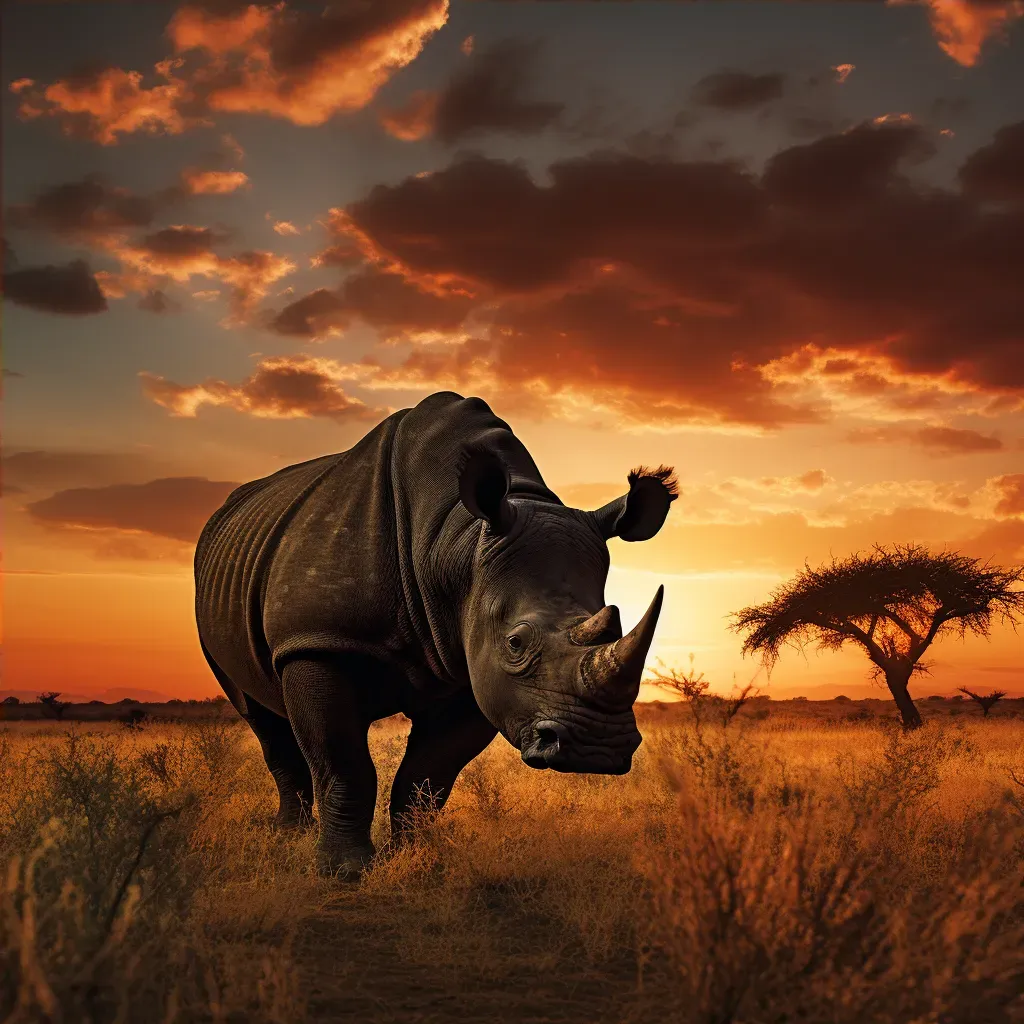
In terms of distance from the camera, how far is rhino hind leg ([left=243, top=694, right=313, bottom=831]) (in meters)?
8.51

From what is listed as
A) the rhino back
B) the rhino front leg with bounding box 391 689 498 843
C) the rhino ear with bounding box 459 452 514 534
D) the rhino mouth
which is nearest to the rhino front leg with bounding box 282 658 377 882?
the rhino front leg with bounding box 391 689 498 843

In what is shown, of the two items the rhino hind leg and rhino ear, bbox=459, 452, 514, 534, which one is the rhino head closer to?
rhino ear, bbox=459, 452, 514, 534

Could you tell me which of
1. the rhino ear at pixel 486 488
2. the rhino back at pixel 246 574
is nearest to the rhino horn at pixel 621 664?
the rhino ear at pixel 486 488

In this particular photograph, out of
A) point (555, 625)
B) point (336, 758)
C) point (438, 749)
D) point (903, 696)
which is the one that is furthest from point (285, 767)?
point (903, 696)

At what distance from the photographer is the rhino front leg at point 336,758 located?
21.3 feet

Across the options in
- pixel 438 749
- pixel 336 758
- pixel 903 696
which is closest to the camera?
pixel 336 758

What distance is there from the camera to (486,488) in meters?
5.74

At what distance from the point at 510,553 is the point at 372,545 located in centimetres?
132

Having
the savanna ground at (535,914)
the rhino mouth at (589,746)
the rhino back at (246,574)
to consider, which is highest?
the rhino back at (246,574)

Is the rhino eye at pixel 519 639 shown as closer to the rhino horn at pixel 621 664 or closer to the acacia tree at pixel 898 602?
the rhino horn at pixel 621 664

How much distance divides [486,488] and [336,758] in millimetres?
1953

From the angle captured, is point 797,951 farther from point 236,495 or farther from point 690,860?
point 236,495

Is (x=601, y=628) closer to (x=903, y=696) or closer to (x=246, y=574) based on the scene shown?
(x=246, y=574)

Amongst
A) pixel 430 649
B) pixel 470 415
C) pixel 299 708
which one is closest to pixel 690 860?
pixel 430 649
